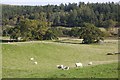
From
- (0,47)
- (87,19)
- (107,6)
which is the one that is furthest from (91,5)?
(0,47)

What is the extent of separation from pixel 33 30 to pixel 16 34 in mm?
3674

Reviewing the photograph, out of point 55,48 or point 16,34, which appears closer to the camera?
point 55,48

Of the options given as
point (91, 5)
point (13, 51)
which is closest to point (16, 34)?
point (13, 51)

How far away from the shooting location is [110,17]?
390ft

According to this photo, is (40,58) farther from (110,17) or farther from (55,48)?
(110,17)

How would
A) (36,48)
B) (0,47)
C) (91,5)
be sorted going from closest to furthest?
(0,47) → (36,48) → (91,5)

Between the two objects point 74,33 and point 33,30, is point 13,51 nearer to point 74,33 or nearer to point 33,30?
point 33,30

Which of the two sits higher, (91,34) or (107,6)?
(107,6)

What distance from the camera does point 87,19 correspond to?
121438mm

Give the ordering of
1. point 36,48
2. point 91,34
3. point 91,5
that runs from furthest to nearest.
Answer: point 91,5 < point 91,34 < point 36,48

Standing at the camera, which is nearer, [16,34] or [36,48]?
[36,48]

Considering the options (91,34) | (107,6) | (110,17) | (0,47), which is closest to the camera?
(0,47)

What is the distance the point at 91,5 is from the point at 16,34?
86.4m

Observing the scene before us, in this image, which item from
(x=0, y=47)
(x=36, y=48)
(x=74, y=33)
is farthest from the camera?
(x=74, y=33)
